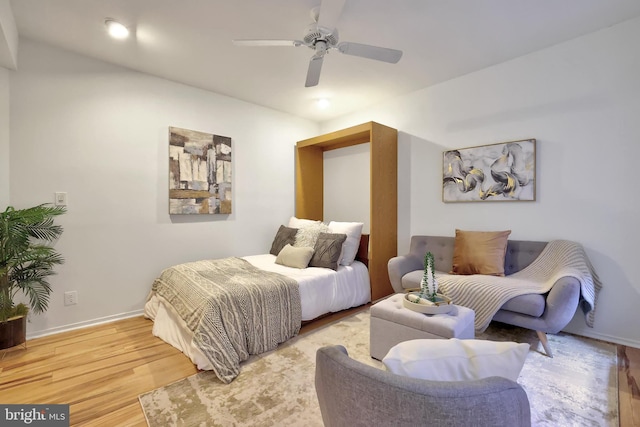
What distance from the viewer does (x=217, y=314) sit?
2.03 meters

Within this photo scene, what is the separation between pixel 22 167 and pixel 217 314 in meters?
2.19

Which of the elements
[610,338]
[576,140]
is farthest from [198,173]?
[610,338]

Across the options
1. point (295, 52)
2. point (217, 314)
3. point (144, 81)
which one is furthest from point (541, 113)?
point (144, 81)

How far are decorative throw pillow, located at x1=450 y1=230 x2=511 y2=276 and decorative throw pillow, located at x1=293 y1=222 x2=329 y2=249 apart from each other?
1.46m

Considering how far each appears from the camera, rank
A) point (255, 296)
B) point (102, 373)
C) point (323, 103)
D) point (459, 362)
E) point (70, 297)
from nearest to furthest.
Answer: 1. point (459, 362)
2. point (102, 373)
3. point (255, 296)
4. point (70, 297)
5. point (323, 103)

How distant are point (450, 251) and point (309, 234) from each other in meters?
1.59

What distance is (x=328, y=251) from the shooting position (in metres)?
3.09

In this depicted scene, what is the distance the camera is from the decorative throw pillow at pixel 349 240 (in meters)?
3.23

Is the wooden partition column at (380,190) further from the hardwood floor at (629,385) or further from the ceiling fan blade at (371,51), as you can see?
the hardwood floor at (629,385)

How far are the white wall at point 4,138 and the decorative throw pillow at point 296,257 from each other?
242 cm

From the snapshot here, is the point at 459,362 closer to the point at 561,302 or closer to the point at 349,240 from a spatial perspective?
the point at 561,302

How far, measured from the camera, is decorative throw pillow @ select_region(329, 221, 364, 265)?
3.23 m

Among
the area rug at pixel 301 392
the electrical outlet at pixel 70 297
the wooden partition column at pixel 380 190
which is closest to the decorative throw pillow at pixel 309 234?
the wooden partition column at pixel 380 190

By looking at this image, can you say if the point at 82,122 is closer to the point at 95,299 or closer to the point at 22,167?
the point at 22,167
